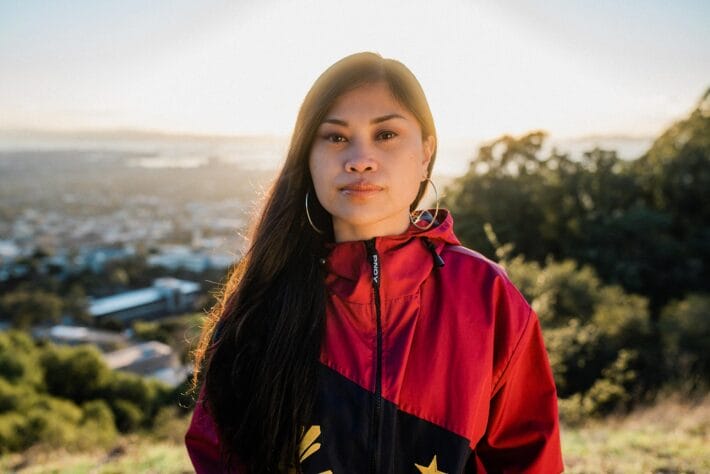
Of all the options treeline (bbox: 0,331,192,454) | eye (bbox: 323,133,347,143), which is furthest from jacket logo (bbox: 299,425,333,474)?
treeline (bbox: 0,331,192,454)

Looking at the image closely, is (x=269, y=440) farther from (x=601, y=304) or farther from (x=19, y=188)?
(x=19, y=188)

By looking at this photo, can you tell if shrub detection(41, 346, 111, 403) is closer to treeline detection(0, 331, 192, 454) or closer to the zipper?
treeline detection(0, 331, 192, 454)

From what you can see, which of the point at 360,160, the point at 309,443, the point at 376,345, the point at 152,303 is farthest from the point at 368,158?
the point at 152,303

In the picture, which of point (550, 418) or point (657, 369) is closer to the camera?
point (550, 418)

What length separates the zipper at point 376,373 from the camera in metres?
1.46

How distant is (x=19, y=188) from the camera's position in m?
57.0

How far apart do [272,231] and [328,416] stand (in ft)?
1.98

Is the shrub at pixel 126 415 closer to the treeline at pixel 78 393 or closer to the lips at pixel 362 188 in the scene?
the treeline at pixel 78 393

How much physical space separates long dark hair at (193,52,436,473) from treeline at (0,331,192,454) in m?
12.2

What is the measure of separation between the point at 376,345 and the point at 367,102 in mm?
694

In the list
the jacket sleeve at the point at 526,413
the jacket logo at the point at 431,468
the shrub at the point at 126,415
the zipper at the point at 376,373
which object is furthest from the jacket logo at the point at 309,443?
the shrub at the point at 126,415

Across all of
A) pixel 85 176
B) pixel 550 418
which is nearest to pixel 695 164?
pixel 550 418

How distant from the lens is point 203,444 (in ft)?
5.37

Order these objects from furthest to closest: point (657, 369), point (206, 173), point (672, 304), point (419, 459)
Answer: point (206, 173) < point (672, 304) < point (657, 369) < point (419, 459)
